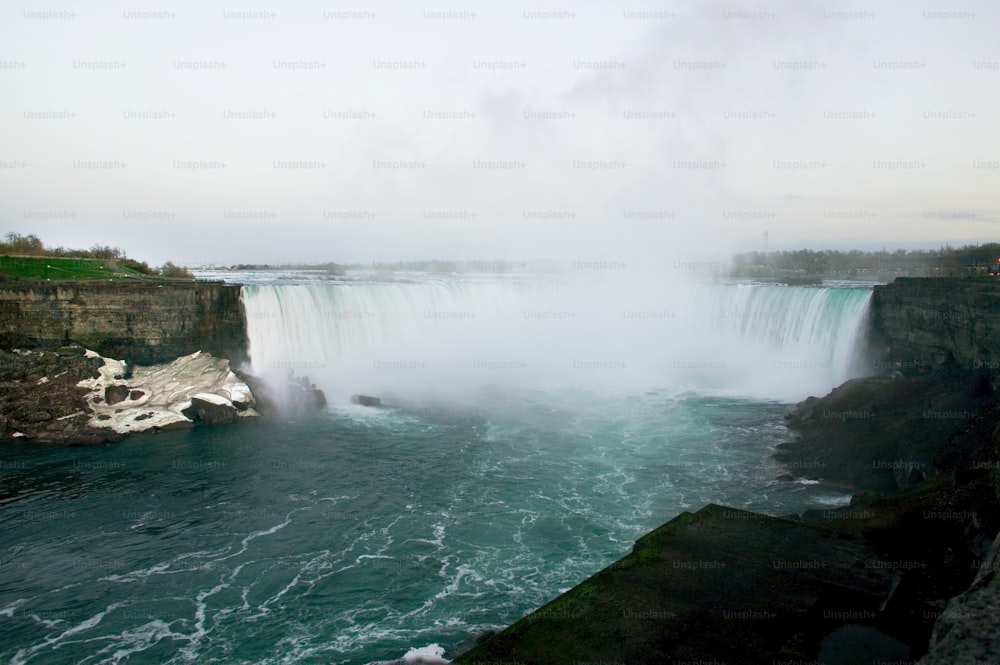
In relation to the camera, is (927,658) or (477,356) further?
Result: (477,356)

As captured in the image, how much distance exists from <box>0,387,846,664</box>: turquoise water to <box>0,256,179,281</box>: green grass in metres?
12.4

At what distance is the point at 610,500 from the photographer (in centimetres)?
1631

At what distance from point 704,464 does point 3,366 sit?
91.2 ft

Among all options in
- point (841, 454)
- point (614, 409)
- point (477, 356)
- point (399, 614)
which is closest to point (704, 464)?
point (841, 454)

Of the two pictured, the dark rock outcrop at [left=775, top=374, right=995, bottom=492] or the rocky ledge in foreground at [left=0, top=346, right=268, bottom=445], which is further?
the rocky ledge in foreground at [left=0, top=346, right=268, bottom=445]

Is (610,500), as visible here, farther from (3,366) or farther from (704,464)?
(3,366)

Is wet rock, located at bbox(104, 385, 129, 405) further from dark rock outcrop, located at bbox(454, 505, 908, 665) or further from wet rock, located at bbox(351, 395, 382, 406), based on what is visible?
dark rock outcrop, located at bbox(454, 505, 908, 665)

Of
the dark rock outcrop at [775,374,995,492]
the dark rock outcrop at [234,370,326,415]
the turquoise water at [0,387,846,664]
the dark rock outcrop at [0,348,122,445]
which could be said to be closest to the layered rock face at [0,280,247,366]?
the dark rock outcrop at [0,348,122,445]

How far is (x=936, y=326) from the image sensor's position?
22391 mm

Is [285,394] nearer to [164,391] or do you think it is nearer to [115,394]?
[164,391]

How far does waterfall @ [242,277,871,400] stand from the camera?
30.3 metres

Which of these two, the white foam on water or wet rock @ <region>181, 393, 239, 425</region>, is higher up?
wet rock @ <region>181, 393, 239, 425</region>

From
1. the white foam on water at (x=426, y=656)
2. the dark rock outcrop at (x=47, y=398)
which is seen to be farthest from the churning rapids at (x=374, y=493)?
the dark rock outcrop at (x=47, y=398)

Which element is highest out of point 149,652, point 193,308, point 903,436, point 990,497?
point 193,308
